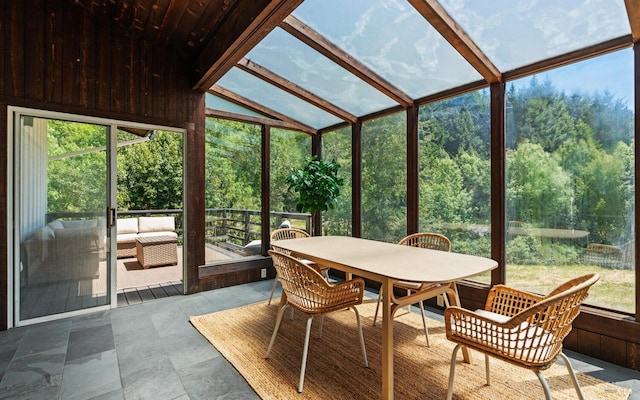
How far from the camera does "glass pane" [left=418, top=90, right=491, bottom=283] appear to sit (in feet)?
9.95

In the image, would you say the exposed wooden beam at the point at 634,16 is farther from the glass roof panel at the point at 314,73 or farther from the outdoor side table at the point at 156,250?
the outdoor side table at the point at 156,250

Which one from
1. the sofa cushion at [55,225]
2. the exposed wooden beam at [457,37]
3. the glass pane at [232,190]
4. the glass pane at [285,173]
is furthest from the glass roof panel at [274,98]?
the sofa cushion at [55,225]

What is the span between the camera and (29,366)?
7.11 feet

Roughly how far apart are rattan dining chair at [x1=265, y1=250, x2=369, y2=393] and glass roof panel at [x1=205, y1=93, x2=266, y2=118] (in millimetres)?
2688

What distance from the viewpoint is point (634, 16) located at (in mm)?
1939

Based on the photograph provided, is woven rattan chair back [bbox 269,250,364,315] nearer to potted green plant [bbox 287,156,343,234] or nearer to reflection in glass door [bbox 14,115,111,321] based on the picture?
potted green plant [bbox 287,156,343,234]

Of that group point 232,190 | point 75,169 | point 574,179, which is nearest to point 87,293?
point 75,169

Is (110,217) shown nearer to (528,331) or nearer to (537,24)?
(528,331)

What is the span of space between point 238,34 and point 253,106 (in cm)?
171

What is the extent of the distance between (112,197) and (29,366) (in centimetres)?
168

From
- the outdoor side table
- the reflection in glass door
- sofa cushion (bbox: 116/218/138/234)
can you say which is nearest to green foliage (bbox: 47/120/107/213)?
the reflection in glass door

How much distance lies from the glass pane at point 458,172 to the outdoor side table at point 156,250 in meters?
4.12

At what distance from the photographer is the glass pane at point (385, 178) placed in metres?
3.81

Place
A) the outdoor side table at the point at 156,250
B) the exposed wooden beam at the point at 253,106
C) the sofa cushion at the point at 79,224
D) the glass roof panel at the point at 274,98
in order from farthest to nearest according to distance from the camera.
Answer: the outdoor side table at the point at 156,250, the exposed wooden beam at the point at 253,106, the glass roof panel at the point at 274,98, the sofa cushion at the point at 79,224
